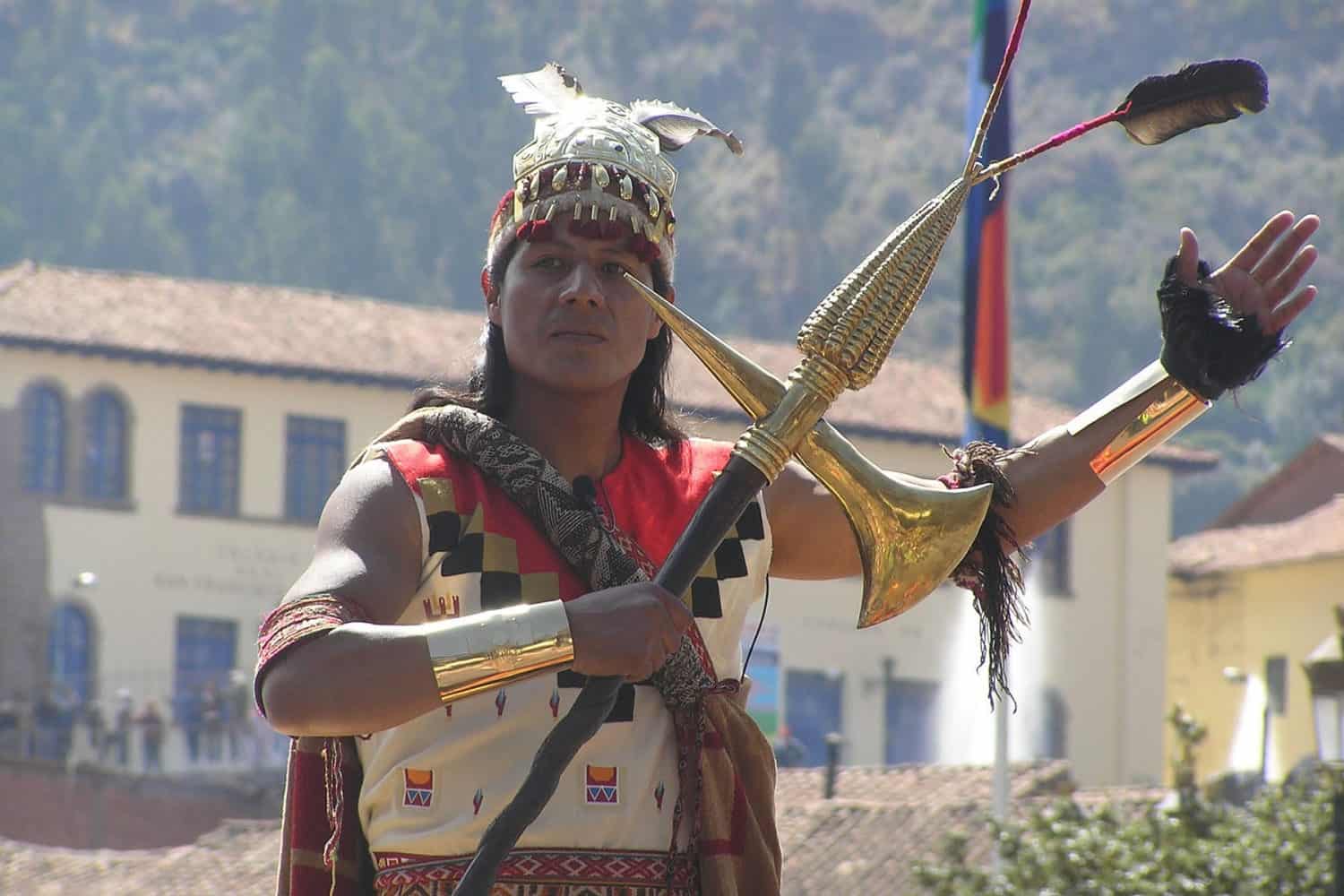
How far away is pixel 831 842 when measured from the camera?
27219 millimetres

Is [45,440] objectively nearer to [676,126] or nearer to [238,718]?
[238,718]

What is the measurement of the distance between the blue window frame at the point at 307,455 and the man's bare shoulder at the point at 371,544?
4151 cm

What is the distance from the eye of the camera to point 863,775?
33.1 m

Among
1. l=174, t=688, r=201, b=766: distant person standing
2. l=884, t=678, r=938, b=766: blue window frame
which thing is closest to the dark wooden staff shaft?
l=174, t=688, r=201, b=766: distant person standing

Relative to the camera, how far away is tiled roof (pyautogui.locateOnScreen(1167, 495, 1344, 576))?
46125mm

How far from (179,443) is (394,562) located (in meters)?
41.8

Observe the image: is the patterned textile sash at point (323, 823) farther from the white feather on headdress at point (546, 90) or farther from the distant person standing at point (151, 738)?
the distant person standing at point (151, 738)

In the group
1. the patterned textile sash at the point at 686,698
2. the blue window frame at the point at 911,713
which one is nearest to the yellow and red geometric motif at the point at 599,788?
the patterned textile sash at the point at 686,698

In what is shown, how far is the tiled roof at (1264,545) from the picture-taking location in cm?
4612

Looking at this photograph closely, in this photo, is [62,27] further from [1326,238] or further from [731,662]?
[731,662]

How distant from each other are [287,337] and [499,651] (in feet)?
141

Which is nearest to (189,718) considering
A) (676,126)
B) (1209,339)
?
(676,126)

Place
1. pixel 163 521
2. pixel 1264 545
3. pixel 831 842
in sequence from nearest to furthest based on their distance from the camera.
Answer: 1. pixel 831 842
2. pixel 163 521
3. pixel 1264 545

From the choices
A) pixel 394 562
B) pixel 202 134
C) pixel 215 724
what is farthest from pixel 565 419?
pixel 202 134
